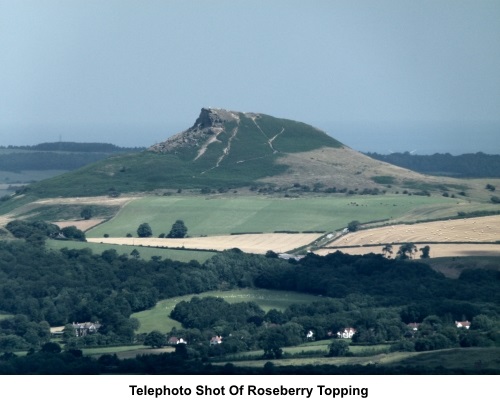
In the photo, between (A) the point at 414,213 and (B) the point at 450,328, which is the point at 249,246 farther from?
(B) the point at 450,328

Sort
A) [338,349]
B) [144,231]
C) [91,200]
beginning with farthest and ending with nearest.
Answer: [91,200]
[144,231]
[338,349]

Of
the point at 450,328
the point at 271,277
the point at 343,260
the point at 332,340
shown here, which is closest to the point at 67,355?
the point at 332,340

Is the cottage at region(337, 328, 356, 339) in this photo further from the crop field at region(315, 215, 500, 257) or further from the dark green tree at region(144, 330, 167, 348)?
the crop field at region(315, 215, 500, 257)

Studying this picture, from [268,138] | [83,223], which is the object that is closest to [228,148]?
[268,138]

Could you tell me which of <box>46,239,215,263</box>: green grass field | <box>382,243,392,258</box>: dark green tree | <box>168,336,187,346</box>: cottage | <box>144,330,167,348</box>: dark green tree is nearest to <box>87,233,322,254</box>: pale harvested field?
<box>46,239,215,263</box>: green grass field

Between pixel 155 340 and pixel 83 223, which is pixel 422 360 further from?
pixel 83 223

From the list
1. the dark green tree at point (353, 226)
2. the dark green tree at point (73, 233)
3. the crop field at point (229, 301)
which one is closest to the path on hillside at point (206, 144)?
the dark green tree at point (353, 226)
